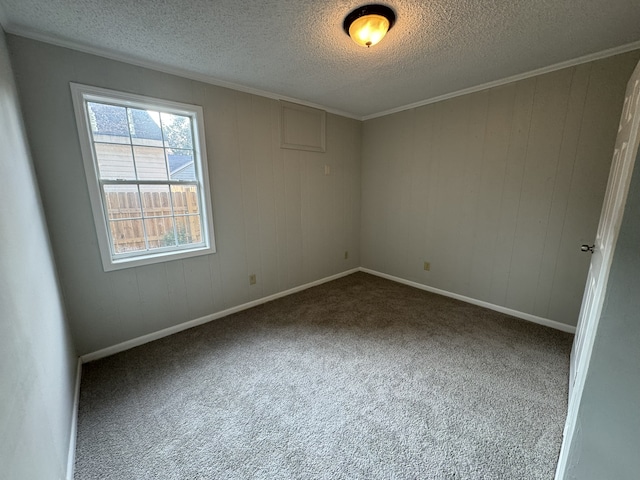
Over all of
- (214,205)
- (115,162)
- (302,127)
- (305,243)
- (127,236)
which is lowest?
(305,243)

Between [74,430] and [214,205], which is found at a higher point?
[214,205]

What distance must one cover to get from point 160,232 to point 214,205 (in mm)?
552

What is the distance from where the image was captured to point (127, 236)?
7.41 feet

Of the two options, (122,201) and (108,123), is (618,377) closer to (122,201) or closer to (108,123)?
(122,201)

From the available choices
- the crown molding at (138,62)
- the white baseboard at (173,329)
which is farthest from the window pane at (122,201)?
the white baseboard at (173,329)

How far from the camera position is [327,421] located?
154 cm

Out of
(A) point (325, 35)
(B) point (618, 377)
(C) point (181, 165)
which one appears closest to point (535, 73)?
(A) point (325, 35)

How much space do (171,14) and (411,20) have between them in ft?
4.80

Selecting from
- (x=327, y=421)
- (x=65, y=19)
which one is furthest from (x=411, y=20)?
(x=327, y=421)

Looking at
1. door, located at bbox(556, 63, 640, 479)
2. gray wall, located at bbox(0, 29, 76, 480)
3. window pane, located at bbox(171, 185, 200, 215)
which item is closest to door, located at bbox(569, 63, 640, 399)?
door, located at bbox(556, 63, 640, 479)

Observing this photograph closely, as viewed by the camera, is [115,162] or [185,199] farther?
[185,199]

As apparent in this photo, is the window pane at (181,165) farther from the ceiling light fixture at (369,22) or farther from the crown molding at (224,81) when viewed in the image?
the ceiling light fixture at (369,22)

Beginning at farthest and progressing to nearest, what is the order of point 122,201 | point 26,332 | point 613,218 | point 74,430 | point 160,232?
point 160,232 → point 122,201 → point 74,430 → point 613,218 → point 26,332

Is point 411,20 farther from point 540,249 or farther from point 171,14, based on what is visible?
point 540,249
